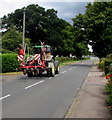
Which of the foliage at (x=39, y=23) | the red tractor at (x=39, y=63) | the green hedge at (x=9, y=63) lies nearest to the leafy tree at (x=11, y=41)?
the green hedge at (x=9, y=63)

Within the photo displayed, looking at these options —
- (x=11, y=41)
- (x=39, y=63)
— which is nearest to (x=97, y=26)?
(x=11, y=41)

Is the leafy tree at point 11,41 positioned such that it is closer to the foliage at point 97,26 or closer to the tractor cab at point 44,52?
the foliage at point 97,26

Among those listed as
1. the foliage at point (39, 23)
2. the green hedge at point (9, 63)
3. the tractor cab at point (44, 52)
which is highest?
the foliage at point (39, 23)

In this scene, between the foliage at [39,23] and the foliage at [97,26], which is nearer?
the foliage at [97,26]

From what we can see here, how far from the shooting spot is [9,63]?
22734 millimetres

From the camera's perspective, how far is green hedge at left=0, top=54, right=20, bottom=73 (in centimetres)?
2239

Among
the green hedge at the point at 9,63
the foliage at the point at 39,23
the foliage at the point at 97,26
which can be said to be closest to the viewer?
the green hedge at the point at 9,63

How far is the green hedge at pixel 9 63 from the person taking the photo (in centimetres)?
2239

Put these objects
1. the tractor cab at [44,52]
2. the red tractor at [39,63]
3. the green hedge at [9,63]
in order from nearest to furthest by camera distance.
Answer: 1. the red tractor at [39,63]
2. the tractor cab at [44,52]
3. the green hedge at [9,63]

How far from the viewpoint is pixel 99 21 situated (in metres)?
36.9

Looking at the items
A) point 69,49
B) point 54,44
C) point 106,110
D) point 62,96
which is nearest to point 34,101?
point 62,96

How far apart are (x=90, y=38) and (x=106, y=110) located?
114ft

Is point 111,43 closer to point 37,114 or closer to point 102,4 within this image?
point 102,4

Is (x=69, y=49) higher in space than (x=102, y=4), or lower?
lower
